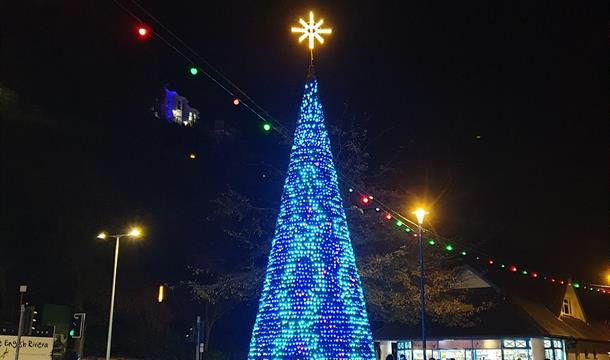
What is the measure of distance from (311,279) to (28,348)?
11.4m

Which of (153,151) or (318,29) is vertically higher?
(153,151)

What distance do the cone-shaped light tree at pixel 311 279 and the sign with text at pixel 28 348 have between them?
31.1 ft

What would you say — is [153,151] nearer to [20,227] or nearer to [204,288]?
[20,227]

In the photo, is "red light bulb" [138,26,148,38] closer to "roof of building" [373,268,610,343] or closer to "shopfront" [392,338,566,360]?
"shopfront" [392,338,566,360]

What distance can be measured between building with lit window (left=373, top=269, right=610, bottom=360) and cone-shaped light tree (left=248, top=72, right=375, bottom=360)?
1372 centimetres

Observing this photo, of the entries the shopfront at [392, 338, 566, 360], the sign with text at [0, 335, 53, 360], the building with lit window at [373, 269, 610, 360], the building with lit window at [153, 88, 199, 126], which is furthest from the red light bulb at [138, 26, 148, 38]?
the building with lit window at [153, 88, 199, 126]

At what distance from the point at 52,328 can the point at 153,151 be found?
66.6 feet

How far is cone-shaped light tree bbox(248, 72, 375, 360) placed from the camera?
1398 centimetres

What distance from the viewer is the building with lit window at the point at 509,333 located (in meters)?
29.1

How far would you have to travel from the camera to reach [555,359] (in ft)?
100

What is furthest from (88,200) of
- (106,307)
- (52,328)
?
(52,328)

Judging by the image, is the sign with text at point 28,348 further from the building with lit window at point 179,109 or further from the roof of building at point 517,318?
the building with lit window at point 179,109

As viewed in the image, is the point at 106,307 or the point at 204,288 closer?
the point at 204,288

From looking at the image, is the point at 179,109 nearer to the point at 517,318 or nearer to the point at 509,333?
the point at 517,318
